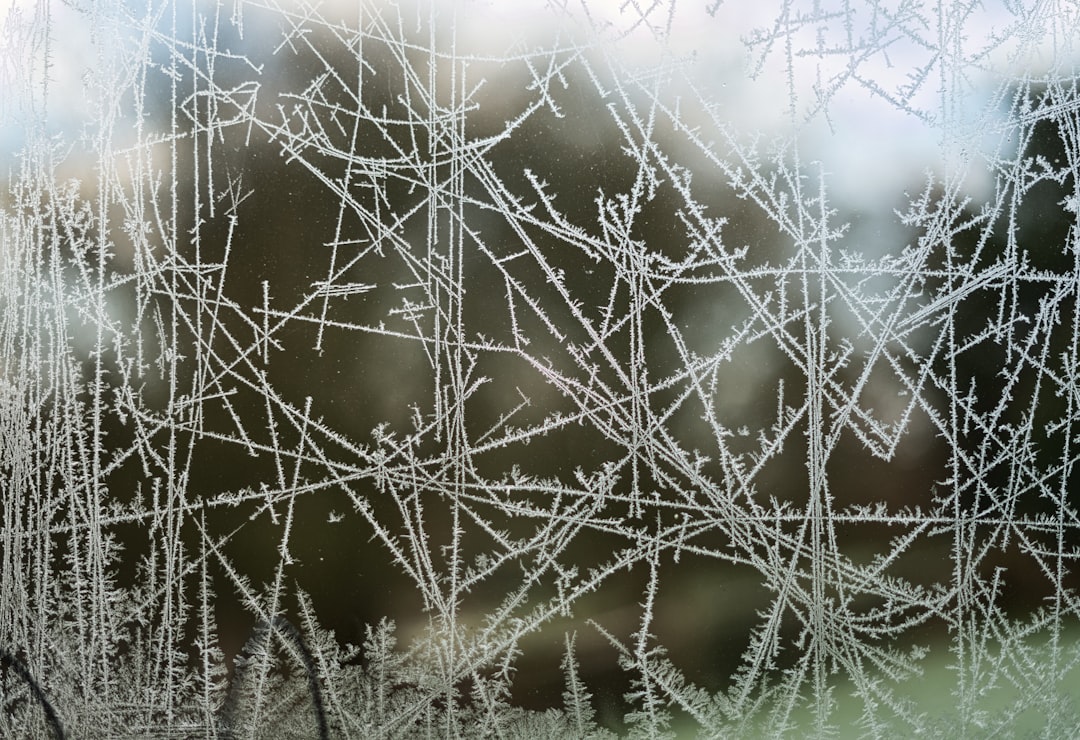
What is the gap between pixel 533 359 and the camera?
846 mm

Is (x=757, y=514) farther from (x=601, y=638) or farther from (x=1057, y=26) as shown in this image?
(x=1057, y=26)

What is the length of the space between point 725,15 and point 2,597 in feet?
3.48

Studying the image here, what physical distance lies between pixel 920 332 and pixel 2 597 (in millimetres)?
1100

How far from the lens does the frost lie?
2.78ft

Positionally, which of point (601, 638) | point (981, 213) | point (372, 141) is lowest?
point (601, 638)

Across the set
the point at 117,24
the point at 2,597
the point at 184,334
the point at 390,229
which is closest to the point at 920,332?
the point at 390,229

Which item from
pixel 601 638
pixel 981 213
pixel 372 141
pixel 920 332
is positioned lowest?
pixel 601 638

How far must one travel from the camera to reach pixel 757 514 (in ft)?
2.82

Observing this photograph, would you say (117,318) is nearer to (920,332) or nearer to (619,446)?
(619,446)

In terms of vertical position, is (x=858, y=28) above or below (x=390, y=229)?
above

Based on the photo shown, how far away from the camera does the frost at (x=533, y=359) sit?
2.78ft

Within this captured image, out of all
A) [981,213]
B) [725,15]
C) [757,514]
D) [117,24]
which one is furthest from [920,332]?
[117,24]

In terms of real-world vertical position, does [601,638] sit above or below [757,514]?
below

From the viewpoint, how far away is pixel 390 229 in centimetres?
85
